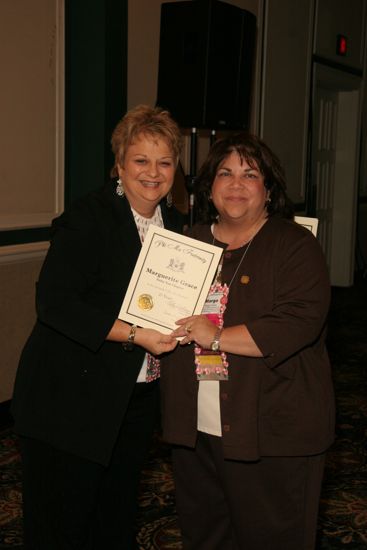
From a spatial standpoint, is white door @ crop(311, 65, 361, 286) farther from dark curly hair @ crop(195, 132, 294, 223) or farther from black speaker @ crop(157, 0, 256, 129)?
dark curly hair @ crop(195, 132, 294, 223)

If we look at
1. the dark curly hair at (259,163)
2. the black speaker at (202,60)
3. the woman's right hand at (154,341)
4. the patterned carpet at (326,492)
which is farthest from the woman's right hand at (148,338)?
the black speaker at (202,60)

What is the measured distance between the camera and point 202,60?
142 inches

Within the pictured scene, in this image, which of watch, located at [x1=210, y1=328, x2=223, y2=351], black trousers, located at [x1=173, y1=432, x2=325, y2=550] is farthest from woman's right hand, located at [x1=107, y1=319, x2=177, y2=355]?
black trousers, located at [x1=173, y1=432, x2=325, y2=550]

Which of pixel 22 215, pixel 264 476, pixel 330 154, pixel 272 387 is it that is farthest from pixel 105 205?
pixel 330 154

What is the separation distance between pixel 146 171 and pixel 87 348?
1.72 feet

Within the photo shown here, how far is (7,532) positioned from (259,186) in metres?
1.76

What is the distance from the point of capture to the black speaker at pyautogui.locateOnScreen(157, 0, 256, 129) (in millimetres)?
3617

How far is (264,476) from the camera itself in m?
1.99

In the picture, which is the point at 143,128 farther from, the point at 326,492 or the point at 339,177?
the point at 339,177

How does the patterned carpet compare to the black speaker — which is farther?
the black speaker

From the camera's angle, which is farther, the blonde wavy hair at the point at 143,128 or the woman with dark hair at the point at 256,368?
the blonde wavy hair at the point at 143,128

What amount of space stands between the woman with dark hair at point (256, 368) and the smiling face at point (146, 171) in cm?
12

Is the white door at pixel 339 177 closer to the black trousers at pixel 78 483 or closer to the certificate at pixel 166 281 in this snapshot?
the black trousers at pixel 78 483

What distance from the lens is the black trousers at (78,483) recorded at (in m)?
2.07
